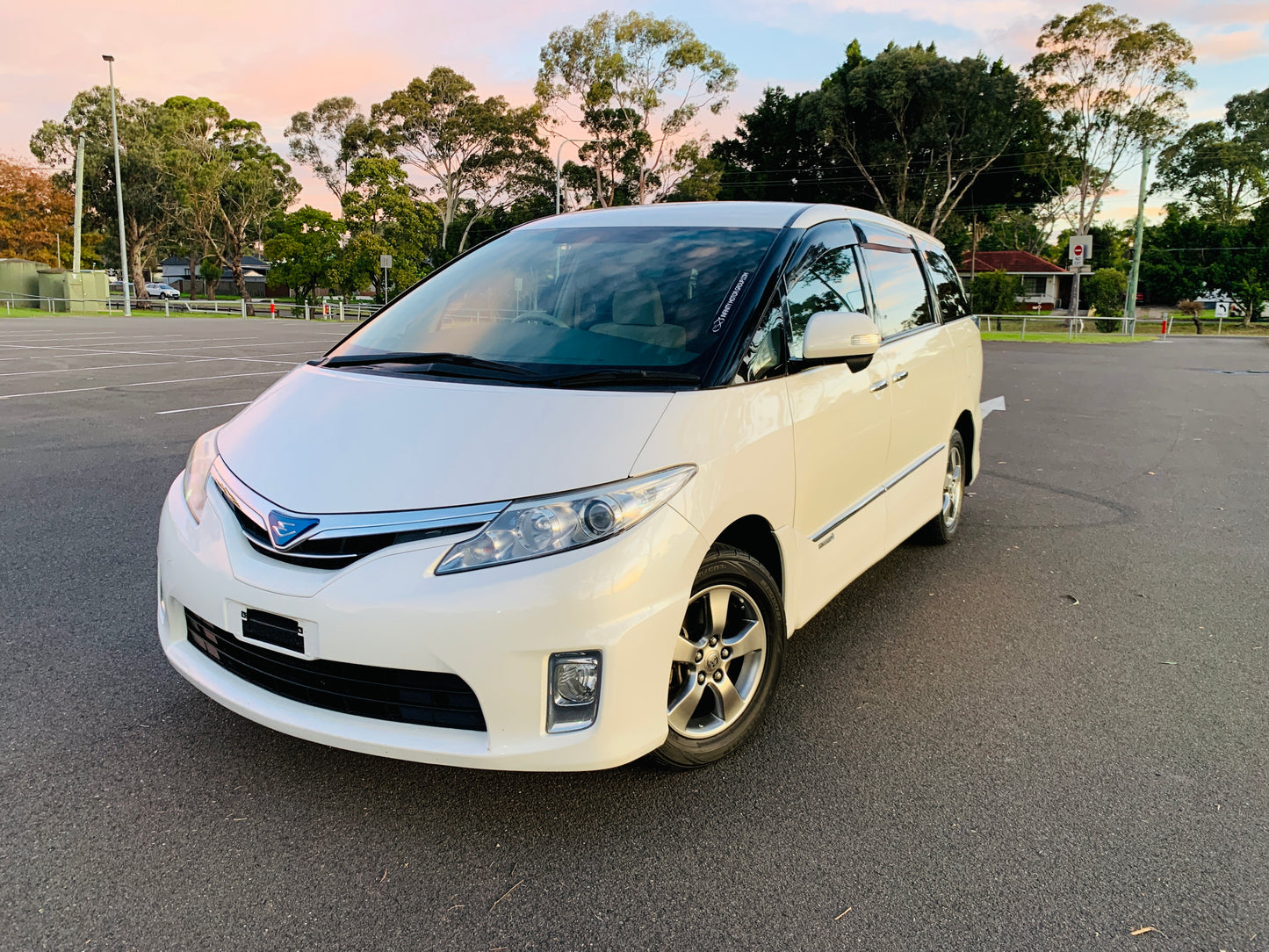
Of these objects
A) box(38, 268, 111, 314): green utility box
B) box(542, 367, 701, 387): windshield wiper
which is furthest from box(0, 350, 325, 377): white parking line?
box(38, 268, 111, 314): green utility box

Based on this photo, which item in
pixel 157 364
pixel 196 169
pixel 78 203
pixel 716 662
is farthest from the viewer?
pixel 196 169

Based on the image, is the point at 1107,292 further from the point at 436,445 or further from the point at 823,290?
the point at 436,445

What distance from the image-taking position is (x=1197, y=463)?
7895mm

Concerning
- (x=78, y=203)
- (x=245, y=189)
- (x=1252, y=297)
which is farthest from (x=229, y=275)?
(x=1252, y=297)

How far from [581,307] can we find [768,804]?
6.04 ft

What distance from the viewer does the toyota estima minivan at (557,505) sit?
7.49 ft

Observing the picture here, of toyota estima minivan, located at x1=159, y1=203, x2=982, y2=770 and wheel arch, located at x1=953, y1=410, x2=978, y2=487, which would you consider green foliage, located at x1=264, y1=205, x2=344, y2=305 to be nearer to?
wheel arch, located at x1=953, y1=410, x2=978, y2=487

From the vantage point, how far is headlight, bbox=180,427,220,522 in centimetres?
278

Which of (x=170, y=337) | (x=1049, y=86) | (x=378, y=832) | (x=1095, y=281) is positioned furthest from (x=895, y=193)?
(x=378, y=832)

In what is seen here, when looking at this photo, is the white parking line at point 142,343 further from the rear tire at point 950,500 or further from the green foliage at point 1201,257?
the green foliage at point 1201,257

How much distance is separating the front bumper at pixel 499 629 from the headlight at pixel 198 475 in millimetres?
373

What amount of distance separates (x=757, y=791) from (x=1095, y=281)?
56.5 m

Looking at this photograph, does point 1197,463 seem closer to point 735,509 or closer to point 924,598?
point 924,598

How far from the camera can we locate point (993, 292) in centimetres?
4219
